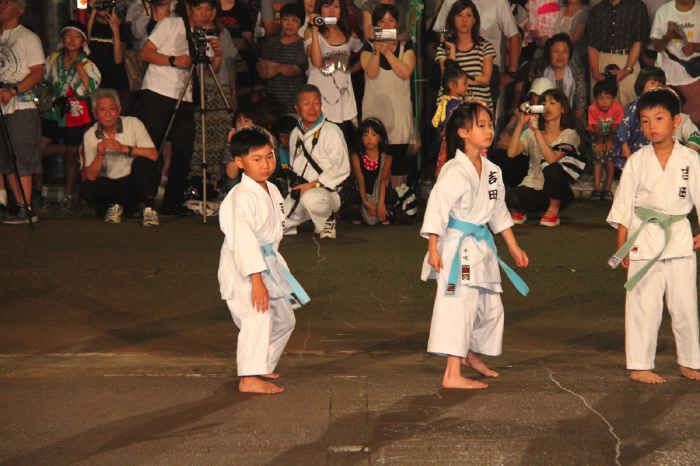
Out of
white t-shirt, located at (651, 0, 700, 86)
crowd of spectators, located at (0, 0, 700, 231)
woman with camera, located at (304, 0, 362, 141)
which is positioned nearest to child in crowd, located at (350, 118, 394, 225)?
crowd of spectators, located at (0, 0, 700, 231)

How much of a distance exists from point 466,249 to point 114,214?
4.99 metres

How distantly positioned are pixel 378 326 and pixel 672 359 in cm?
174

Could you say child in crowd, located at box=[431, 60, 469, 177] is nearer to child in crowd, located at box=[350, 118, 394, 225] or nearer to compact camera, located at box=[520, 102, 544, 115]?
child in crowd, located at box=[350, 118, 394, 225]

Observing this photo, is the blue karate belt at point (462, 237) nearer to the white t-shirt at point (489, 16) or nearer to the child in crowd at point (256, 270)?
the child in crowd at point (256, 270)

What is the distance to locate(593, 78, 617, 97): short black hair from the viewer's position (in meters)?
10.6

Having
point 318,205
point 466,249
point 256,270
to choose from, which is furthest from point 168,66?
point 466,249

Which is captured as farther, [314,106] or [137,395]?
[314,106]

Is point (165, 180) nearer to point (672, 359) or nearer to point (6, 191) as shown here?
point (6, 191)

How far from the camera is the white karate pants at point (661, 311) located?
5.64 m

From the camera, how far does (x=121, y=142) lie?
9.85 meters

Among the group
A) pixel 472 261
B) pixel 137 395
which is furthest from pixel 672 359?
pixel 137 395

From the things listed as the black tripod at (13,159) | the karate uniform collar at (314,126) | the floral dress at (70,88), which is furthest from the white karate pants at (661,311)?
the floral dress at (70,88)

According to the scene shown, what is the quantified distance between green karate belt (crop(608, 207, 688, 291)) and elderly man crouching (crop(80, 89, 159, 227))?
503 centimetres

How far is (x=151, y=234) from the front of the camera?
9344 millimetres
